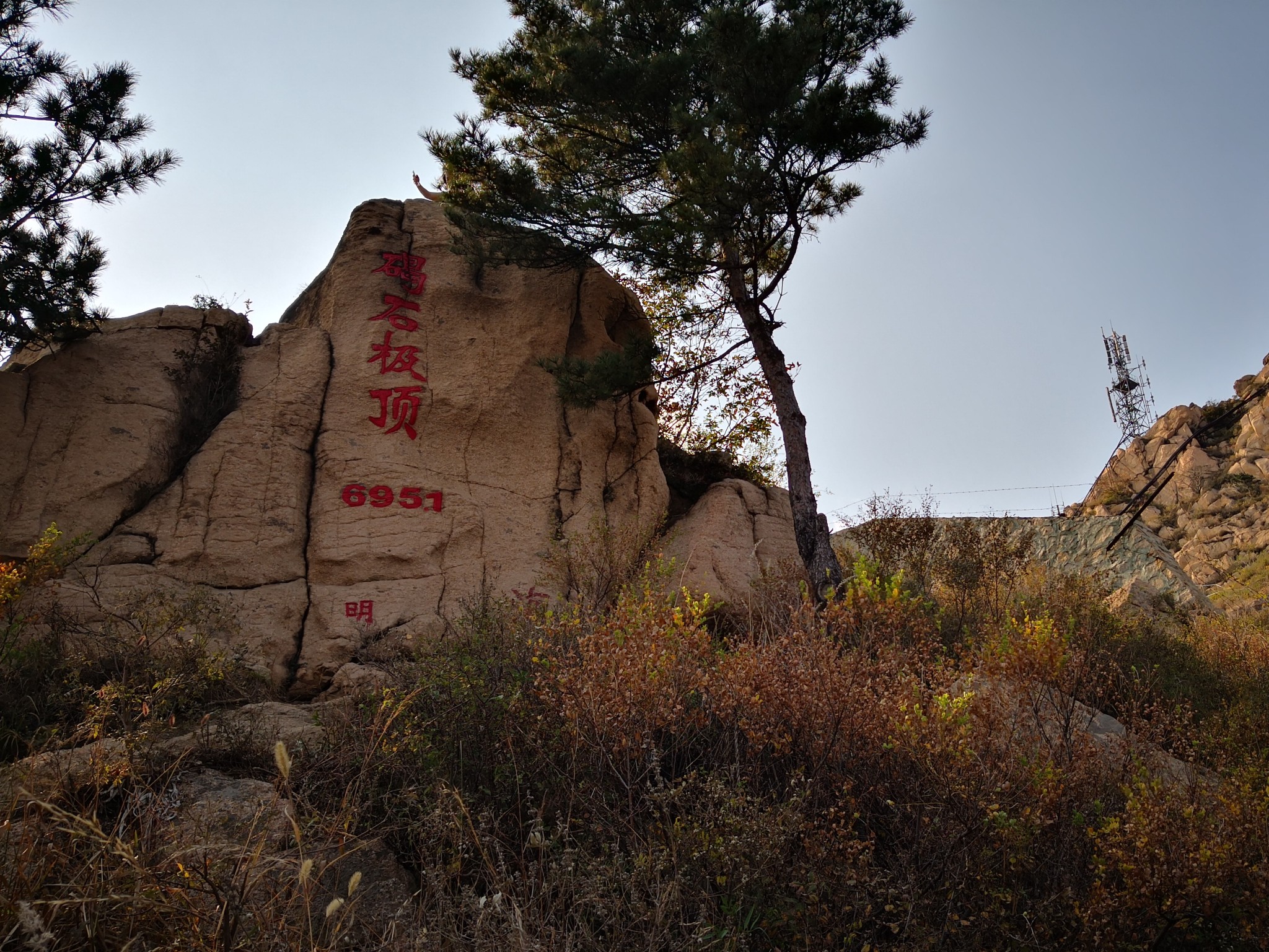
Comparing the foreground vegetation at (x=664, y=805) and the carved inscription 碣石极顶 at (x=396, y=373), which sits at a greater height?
the carved inscription 碣石极顶 at (x=396, y=373)

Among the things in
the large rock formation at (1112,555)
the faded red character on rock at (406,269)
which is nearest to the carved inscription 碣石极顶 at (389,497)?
the faded red character on rock at (406,269)

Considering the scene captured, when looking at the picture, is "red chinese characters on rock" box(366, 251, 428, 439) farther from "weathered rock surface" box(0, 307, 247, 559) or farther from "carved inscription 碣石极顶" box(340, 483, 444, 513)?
"weathered rock surface" box(0, 307, 247, 559)

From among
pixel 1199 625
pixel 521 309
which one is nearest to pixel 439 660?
pixel 521 309

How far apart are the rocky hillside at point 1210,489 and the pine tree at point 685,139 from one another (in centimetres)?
1824

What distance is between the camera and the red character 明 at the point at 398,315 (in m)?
8.36

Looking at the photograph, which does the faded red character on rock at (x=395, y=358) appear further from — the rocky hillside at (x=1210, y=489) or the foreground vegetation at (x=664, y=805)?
the rocky hillside at (x=1210, y=489)

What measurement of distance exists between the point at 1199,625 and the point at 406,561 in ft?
32.7

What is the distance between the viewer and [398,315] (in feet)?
27.6

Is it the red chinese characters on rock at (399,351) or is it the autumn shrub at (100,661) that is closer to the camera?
the autumn shrub at (100,661)

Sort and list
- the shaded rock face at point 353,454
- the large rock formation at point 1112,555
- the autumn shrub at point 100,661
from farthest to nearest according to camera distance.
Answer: the large rock formation at point 1112,555, the shaded rock face at point 353,454, the autumn shrub at point 100,661

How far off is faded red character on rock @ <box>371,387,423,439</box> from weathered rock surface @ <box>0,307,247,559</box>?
71.9 inches

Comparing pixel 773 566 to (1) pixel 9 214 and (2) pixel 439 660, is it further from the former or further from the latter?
(1) pixel 9 214

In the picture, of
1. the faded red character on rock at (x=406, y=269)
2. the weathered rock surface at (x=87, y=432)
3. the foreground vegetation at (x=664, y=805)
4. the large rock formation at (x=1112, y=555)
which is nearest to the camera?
the foreground vegetation at (x=664, y=805)

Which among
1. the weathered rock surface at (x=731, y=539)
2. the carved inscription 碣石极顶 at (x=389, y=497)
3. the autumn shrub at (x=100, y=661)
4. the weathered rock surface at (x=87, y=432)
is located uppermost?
the weathered rock surface at (x=87, y=432)
